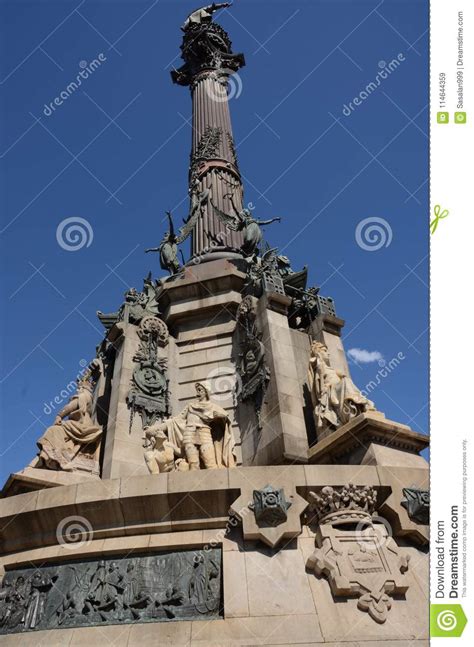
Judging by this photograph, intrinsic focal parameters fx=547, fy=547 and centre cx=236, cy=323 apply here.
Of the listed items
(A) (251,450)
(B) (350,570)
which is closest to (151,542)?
(B) (350,570)

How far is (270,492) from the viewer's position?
7.11m

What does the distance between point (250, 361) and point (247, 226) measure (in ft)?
19.3

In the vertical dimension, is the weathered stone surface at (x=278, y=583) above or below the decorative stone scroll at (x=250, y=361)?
below

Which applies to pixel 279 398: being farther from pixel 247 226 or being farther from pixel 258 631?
pixel 247 226

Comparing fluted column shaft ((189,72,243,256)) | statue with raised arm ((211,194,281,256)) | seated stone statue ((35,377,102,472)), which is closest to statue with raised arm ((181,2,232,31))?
fluted column shaft ((189,72,243,256))

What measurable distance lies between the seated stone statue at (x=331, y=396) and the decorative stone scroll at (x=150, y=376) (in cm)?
372

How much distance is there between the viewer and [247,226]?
56.0 ft

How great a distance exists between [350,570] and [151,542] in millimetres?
2689

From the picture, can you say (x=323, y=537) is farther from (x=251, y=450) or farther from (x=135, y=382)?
(x=135, y=382)

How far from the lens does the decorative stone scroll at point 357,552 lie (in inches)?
258

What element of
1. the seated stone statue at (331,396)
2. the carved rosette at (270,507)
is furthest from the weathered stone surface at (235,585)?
the seated stone statue at (331,396)
